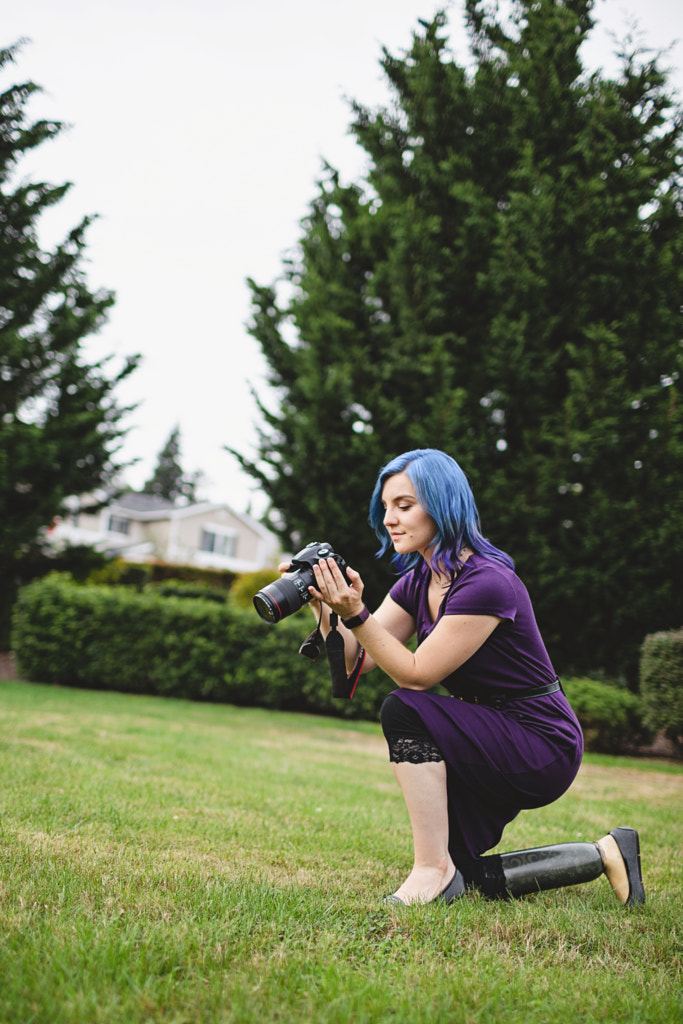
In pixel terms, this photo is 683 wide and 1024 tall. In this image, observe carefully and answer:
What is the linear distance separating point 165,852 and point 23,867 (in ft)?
1.78

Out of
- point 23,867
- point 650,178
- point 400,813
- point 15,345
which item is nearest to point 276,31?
point 650,178

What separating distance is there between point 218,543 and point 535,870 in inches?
1467

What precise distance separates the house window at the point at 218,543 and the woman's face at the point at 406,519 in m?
36.3

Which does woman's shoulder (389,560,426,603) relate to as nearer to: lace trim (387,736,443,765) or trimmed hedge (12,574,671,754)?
lace trim (387,736,443,765)

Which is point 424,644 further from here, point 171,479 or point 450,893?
point 171,479

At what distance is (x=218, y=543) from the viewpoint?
128ft

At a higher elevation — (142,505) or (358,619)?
(142,505)

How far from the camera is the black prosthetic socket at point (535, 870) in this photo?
2531mm

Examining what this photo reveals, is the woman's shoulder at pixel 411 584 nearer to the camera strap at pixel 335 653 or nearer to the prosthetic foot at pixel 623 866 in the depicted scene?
the camera strap at pixel 335 653

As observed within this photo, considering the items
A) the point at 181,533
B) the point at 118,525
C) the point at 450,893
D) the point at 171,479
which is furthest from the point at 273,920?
the point at 171,479

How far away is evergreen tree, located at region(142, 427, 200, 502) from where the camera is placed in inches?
2687

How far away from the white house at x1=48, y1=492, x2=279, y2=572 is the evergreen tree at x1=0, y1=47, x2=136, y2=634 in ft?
69.8

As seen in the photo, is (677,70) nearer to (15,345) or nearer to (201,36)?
(201,36)

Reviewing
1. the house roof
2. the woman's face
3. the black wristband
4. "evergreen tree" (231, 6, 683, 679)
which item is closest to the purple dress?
the woman's face
